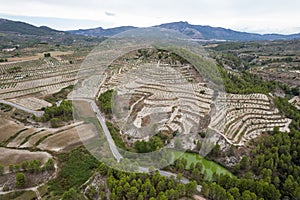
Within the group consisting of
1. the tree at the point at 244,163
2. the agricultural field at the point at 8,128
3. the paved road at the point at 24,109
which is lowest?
the tree at the point at 244,163

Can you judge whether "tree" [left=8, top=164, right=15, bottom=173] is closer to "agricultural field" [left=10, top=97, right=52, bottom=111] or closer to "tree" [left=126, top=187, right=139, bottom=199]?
"tree" [left=126, top=187, right=139, bottom=199]

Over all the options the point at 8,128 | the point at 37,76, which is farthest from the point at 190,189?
the point at 37,76

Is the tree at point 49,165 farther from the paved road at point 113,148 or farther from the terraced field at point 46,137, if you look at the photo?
the paved road at point 113,148

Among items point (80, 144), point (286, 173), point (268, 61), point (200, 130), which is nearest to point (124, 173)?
point (80, 144)

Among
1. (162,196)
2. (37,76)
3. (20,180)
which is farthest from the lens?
(37,76)

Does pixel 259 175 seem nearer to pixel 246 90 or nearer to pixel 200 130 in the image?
pixel 200 130

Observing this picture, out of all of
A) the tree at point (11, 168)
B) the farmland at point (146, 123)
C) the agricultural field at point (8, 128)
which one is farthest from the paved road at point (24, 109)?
the tree at point (11, 168)

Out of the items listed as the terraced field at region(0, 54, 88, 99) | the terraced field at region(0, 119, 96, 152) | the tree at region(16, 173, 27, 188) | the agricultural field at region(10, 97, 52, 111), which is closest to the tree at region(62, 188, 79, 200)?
the tree at region(16, 173, 27, 188)

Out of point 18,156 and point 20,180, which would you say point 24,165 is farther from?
point 18,156
